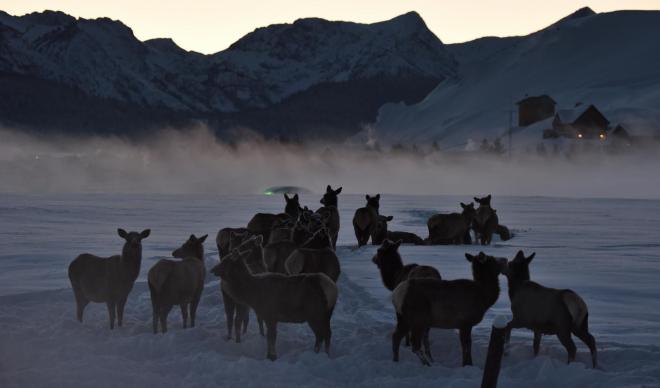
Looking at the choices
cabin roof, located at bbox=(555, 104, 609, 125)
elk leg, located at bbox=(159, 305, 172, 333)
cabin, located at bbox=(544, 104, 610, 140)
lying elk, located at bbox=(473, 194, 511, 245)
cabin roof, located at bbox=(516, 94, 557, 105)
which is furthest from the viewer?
cabin roof, located at bbox=(516, 94, 557, 105)

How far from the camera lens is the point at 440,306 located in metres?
11.7

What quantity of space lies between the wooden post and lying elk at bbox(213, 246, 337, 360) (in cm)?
298

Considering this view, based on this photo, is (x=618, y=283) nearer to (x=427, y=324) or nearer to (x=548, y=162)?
(x=427, y=324)

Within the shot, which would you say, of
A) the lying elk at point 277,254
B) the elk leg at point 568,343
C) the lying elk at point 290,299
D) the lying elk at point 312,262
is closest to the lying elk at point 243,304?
the lying elk at point 290,299

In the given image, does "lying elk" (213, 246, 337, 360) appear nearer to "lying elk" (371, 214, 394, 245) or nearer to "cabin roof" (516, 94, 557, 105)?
"lying elk" (371, 214, 394, 245)

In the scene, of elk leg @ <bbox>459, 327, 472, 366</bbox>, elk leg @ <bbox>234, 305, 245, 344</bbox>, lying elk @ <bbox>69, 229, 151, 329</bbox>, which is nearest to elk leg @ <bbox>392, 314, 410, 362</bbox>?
elk leg @ <bbox>459, 327, 472, 366</bbox>

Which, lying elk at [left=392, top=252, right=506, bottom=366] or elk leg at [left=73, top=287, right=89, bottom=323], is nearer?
lying elk at [left=392, top=252, right=506, bottom=366]

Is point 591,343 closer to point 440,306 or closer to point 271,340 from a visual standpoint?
point 440,306

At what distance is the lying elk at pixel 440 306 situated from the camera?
11.7 metres

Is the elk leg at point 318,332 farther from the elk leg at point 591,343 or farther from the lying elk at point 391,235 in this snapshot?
the lying elk at point 391,235

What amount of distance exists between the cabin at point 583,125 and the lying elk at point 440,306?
118430 millimetres

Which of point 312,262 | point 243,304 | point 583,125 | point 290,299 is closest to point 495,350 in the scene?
point 290,299

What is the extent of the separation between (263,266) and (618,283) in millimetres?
7911

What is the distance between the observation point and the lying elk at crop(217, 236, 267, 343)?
13.4m
